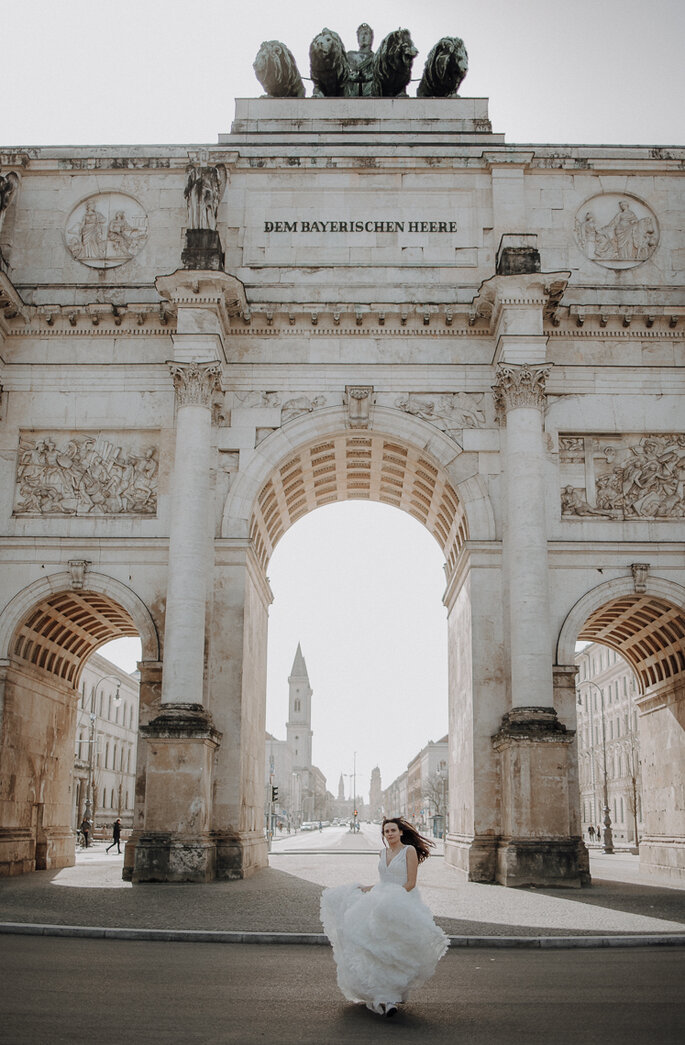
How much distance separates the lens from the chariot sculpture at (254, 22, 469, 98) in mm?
29234

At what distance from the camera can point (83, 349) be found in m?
26.3

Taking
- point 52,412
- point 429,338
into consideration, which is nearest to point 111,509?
point 52,412

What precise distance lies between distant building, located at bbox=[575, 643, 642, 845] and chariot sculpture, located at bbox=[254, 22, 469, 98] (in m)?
39.8

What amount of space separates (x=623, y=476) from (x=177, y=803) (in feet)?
41.8

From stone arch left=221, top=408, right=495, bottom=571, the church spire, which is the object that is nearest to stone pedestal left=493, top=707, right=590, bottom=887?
stone arch left=221, top=408, right=495, bottom=571

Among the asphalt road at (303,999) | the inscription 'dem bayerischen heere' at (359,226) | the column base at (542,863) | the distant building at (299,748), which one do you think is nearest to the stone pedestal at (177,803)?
the column base at (542,863)

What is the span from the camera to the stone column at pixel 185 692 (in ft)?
69.8

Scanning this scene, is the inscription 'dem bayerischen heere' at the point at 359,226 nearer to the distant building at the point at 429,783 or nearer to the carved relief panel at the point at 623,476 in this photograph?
the carved relief panel at the point at 623,476

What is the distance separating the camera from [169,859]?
2116cm

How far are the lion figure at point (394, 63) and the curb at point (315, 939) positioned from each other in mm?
23803

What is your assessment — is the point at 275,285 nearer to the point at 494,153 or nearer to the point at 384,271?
the point at 384,271

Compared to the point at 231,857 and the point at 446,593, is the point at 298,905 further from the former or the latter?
the point at 446,593

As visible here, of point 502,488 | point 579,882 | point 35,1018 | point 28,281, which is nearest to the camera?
point 35,1018

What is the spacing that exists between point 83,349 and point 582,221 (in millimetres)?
13124
